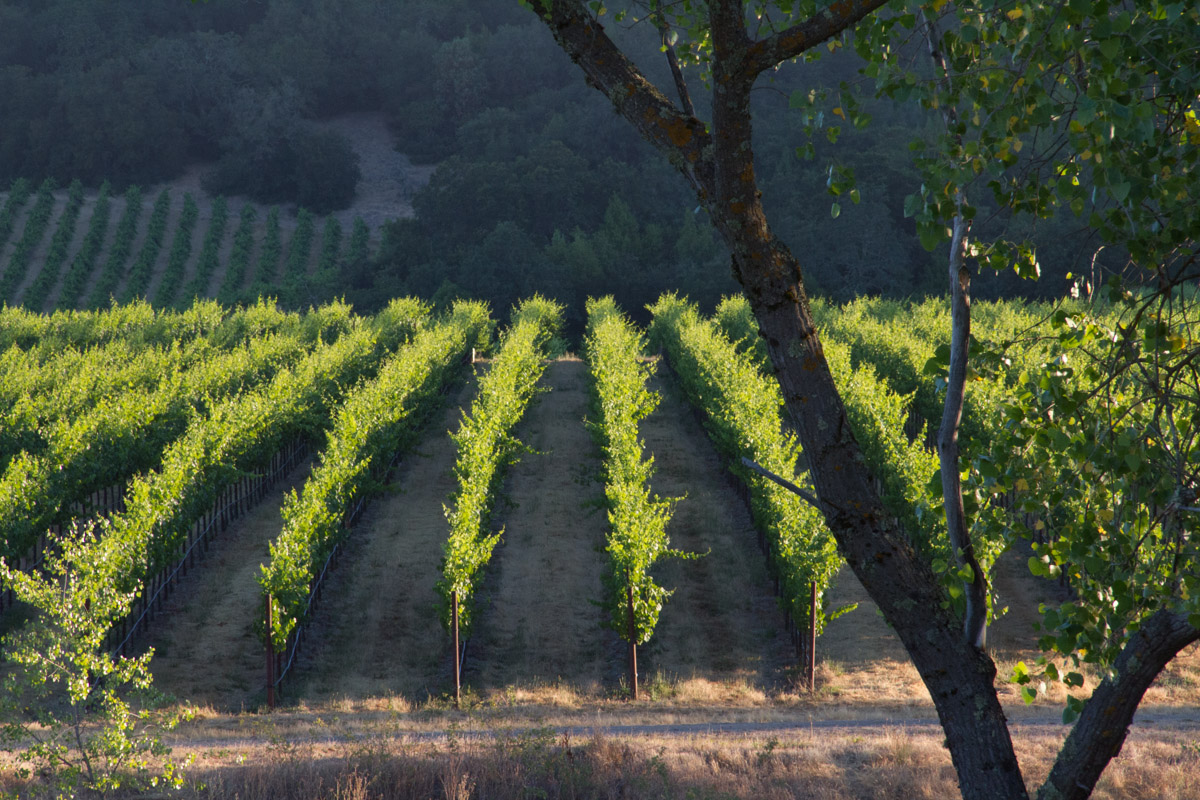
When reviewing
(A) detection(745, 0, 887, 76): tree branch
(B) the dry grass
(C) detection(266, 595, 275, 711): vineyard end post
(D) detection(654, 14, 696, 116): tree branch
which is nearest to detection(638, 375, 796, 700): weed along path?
(B) the dry grass

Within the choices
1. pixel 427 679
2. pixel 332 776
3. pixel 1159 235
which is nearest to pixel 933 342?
pixel 427 679

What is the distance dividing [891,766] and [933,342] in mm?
22618

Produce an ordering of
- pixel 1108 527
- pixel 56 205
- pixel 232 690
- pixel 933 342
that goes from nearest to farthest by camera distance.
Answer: pixel 1108 527
pixel 232 690
pixel 933 342
pixel 56 205

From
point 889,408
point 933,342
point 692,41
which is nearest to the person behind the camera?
point 692,41

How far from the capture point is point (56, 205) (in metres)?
66.0

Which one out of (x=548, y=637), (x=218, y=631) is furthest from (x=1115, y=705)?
(x=218, y=631)

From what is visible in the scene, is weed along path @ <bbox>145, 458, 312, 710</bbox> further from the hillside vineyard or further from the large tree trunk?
the large tree trunk

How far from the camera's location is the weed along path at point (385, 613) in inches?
521

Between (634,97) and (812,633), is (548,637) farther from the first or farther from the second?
(634,97)

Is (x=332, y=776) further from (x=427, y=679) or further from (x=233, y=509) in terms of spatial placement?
(x=233, y=509)

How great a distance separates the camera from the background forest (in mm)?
51562

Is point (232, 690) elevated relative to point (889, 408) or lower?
lower

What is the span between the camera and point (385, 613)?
1547cm

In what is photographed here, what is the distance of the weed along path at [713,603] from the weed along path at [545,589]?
3.45 feet
